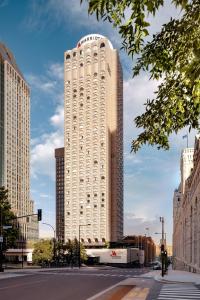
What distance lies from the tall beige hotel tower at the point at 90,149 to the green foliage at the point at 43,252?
61688 millimetres

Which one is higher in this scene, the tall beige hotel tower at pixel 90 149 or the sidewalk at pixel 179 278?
the tall beige hotel tower at pixel 90 149

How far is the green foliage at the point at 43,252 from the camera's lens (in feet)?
366

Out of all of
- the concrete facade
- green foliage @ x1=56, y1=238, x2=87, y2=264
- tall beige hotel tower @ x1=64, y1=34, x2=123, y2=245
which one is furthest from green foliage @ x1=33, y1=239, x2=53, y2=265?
tall beige hotel tower @ x1=64, y1=34, x2=123, y2=245

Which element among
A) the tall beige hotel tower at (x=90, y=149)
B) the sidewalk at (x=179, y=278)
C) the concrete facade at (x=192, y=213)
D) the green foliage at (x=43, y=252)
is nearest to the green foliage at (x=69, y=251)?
the green foliage at (x=43, y=252)

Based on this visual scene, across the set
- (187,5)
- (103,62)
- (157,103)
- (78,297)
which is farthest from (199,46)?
(103,62)

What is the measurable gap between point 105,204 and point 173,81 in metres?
170

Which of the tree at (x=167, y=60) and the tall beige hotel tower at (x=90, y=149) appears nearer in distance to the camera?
the tree at (x=167, y=60)

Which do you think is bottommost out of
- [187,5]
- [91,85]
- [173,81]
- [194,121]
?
[194,121]

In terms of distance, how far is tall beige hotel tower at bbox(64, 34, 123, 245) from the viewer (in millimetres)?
176000

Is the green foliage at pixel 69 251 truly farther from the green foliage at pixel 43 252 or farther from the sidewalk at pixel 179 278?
the sidewalk at pixel 179 278

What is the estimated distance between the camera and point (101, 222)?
572 ft

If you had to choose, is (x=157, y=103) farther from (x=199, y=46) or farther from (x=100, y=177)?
(x=100, y=177)

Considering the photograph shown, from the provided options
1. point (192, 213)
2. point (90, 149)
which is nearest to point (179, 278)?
point (192, 213)

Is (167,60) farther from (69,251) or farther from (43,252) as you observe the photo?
(69,251)
